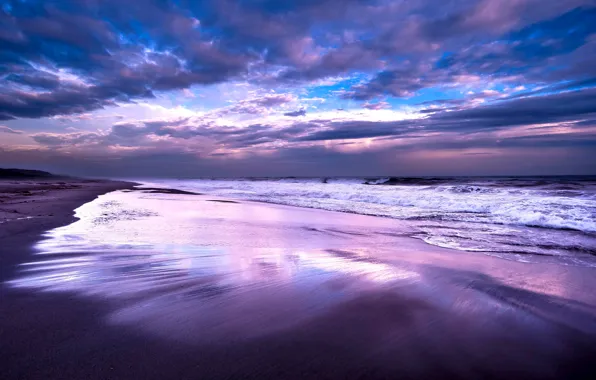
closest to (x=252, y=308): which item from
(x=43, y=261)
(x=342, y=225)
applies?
(x=43, y=261)

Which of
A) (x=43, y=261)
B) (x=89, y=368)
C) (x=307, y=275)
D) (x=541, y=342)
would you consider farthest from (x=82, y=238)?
(x=541, y=342)

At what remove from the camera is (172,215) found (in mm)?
9891

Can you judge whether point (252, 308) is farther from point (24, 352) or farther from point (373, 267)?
point (373, 267)

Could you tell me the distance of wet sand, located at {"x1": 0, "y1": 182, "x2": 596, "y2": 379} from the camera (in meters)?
2.07

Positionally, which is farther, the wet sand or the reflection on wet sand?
the reflection on wet sand

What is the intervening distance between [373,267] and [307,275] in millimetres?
1005

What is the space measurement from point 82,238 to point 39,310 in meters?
3.72

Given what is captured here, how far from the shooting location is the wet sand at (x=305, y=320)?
207 centimetres

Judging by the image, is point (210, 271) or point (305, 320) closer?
point (305, 320)

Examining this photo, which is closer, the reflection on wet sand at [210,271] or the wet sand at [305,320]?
the wet sand at [305,320]

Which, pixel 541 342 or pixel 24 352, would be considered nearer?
pixel 24 352

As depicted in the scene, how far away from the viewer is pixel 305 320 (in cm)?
281

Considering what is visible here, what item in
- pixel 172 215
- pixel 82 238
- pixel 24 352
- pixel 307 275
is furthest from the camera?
pixel 172 215

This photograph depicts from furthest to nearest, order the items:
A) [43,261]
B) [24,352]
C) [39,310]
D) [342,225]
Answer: [342,225] → [43,261] → [39,310] → [24,352]
